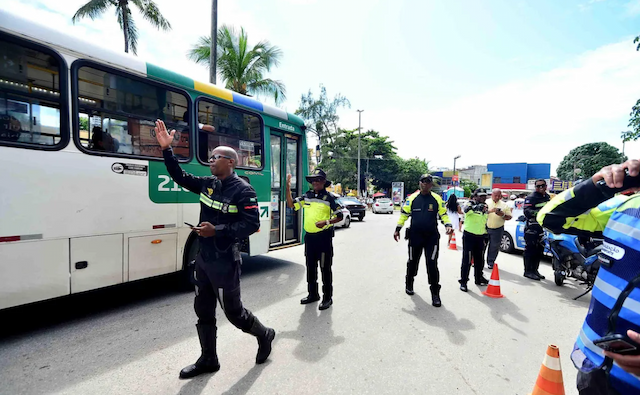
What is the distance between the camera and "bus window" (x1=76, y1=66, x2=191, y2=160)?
12.2 ft

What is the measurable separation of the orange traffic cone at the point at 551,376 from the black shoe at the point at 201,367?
2.57 meters

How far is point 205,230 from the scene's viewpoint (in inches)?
98.1

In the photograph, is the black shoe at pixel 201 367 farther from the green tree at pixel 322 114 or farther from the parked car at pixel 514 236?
the green tree at pixel 322 114

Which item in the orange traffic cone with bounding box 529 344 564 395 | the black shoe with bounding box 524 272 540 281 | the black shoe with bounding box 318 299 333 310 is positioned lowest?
the black shoe with bounding box 524 272 540 281

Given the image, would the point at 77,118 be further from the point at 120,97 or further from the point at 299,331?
the point at 299,331

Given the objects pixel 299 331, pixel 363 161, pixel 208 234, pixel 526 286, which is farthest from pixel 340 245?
pixel 363 161

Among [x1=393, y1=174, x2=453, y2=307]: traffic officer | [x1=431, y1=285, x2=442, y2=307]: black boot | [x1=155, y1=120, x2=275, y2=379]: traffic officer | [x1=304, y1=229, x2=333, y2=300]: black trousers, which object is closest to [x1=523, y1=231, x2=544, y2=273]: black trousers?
[x1=393, y1=174, x2=453, y2=307]: traffic officer

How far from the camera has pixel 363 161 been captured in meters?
37.7

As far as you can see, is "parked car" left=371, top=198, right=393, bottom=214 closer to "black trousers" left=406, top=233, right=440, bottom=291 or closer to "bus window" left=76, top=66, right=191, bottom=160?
"black trousers" left=406, top=233, right=440, bottom=291

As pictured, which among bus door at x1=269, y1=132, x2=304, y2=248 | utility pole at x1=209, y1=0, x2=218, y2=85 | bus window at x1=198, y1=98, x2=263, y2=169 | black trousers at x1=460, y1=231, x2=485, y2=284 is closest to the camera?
bus window at x1=198, y1=98, x2=263, y2=169

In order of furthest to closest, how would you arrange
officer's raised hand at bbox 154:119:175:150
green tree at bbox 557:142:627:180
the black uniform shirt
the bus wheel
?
green tree at bbox 557:142:627:180, the bus wheel, officer's raised hand at bbox 154:119:175:150, the black uniform shirt

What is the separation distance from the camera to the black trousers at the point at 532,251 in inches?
242

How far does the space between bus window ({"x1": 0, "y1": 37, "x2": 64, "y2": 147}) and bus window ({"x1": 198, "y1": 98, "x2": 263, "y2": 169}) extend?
5.85ft

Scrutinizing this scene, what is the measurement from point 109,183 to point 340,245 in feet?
22.6
